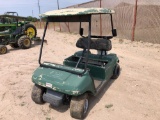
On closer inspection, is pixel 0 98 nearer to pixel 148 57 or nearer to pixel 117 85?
pixel 117 85

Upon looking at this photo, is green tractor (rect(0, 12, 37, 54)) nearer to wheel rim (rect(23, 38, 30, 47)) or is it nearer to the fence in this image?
wheel rim (rect(23, 38, 30, 47))

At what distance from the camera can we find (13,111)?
13.5 ft

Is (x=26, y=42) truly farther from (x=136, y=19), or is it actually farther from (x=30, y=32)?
(x=136, y=19)

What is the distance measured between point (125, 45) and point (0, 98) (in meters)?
6.67

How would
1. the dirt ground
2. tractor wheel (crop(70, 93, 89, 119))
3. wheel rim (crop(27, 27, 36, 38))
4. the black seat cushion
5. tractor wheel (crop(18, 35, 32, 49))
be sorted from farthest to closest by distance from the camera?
wheel rim (crop(27, 27, 36, 38)), tractor wheel (crop(18, 35, 32, 49)), the black seat cushion, the dirt ground, tractor wheel (crop(70, 93, 89, 119))

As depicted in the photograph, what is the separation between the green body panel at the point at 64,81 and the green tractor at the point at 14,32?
5795 mm

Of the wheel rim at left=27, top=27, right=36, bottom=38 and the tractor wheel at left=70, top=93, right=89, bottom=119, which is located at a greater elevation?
the wheel rim at left=27, top=27, right=36, bottom=38

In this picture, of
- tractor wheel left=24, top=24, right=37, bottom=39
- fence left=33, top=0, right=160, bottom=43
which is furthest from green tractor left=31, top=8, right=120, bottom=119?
tractor wheel left=24, top=24, right=37, bottom=39

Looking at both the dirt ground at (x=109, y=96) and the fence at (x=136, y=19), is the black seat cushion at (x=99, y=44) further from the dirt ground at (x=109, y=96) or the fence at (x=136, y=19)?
the fence at (x=136, y=19)

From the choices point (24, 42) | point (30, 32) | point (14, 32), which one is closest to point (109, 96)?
point (24, 42)

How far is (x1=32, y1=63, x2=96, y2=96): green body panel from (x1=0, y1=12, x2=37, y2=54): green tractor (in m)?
5.79

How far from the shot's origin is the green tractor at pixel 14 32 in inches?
387

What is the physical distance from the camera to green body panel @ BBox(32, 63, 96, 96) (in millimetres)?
3535

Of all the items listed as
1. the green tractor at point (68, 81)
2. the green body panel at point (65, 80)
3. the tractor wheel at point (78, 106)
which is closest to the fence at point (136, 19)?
the green tractor at point (68, 81)
